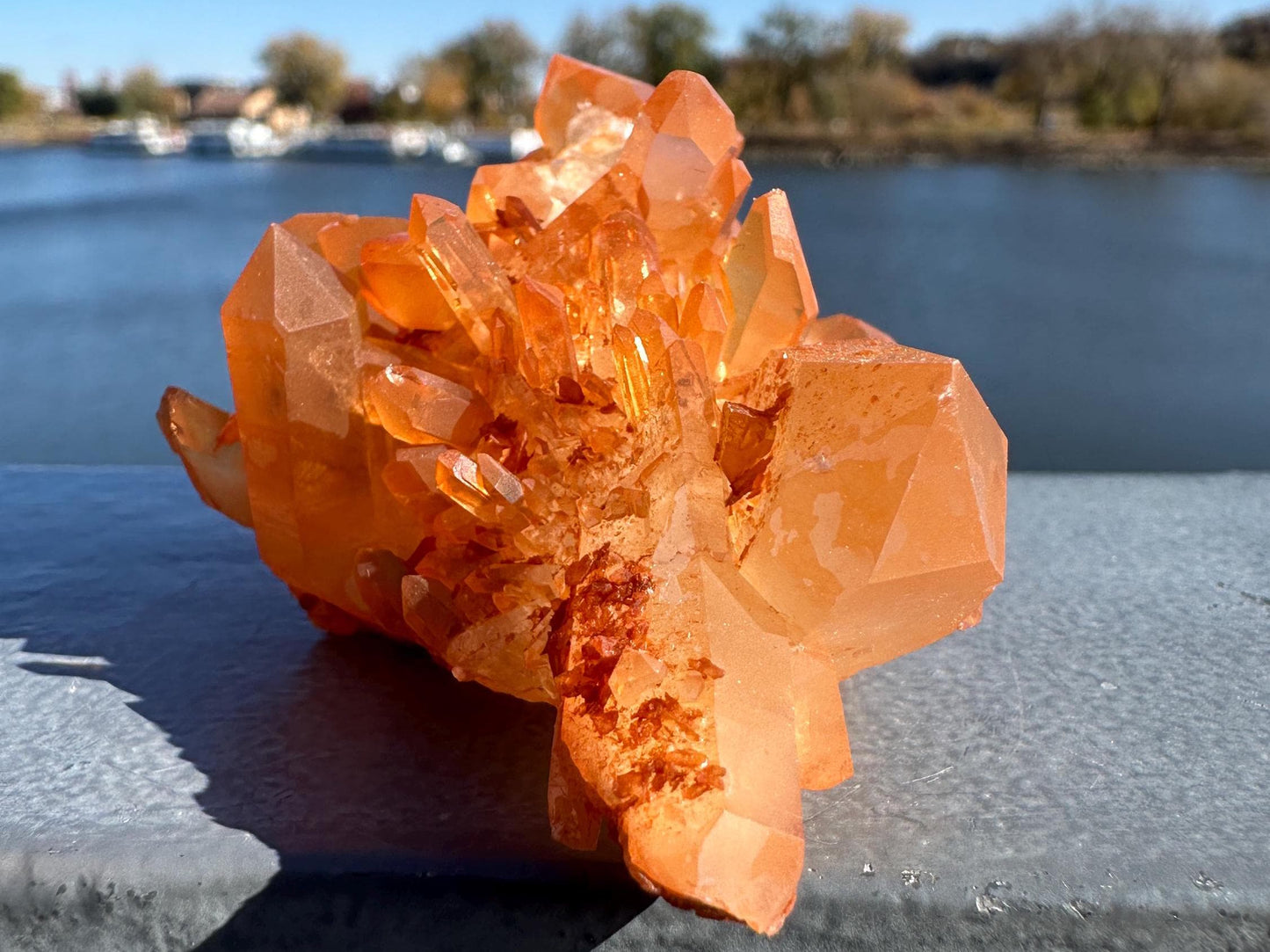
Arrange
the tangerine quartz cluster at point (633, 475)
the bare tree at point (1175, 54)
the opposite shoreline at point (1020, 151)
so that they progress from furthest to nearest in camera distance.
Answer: the bare tree at point (1175, 54)
the opposite shoreline at point (1020, 151)
the tangerine quartz cluster at point (633, 475)

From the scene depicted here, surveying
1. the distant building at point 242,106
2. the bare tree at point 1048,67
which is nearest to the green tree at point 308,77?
the distant building at point 242,106

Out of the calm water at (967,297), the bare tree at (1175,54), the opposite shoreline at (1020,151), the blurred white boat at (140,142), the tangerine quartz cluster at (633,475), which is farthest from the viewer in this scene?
the blurred white boat at (140,142)

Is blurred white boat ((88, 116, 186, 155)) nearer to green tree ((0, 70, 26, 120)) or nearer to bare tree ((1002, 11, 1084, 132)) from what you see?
green tree ((0, 70, 26, 120))

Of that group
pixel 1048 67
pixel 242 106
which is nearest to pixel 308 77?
pixel 242 106

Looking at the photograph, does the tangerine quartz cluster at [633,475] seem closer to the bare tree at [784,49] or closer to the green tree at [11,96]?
the bare tree at [784,49]

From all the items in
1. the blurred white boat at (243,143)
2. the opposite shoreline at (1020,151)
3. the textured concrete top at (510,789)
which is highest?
the blurred white boat at (243,143)

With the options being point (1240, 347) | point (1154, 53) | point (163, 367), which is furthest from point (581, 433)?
point (1154, 53)

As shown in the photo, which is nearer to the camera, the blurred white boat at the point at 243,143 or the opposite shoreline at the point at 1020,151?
the opposite shoreline at the point at 1020,151
